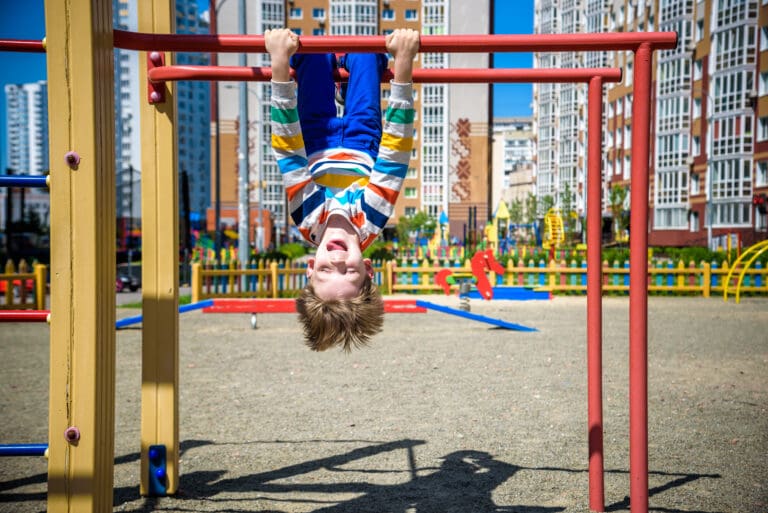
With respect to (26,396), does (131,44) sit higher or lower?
higher

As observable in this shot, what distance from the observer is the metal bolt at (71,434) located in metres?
2.48

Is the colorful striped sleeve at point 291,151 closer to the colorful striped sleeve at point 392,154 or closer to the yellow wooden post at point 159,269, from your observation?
the colorful striped sleeve at point 392,154

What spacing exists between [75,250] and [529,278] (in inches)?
664

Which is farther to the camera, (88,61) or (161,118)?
(161,118)

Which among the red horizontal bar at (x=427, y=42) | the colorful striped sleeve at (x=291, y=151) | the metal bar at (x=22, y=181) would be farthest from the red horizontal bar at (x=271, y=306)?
the red horizontal bar at (x=427, y=42)

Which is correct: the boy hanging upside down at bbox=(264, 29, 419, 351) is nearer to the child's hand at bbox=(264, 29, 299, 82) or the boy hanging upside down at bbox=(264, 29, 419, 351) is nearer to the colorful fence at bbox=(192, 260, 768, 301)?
the child's hand at bbox=(264, 29, 299, 82)

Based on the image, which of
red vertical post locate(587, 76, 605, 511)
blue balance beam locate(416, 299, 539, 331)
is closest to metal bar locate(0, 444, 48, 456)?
red vertical post locate(587, 76, 605, 511)

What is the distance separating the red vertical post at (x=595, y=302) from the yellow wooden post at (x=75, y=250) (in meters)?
2.44

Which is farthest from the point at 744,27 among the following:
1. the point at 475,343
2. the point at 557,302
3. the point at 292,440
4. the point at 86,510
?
the point at 86,510

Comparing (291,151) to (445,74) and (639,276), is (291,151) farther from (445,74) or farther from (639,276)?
(639,276)

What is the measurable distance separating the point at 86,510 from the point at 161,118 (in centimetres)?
212

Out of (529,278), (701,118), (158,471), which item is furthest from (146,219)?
(701,118)

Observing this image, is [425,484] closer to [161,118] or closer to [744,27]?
[161,118]

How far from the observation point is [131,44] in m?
2.94
